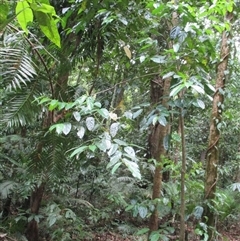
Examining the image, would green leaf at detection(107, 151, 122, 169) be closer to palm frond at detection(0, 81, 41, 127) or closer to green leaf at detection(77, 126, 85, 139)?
green leaf at detection(77, 126, 85, 139)

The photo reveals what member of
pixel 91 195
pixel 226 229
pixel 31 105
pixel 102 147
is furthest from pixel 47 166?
pixel 226 229

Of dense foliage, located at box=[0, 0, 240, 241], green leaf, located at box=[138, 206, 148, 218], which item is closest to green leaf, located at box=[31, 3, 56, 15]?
dense foliage, located at box=[0, 0, 240, 241]

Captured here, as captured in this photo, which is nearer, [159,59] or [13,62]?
[159,59]

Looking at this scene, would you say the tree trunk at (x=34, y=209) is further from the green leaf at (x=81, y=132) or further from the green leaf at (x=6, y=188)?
the green leaf at (x=81, y=132)

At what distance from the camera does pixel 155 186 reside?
234 cm

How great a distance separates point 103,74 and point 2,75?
67.3 inches

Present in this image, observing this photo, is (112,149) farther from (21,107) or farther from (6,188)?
(6,188)

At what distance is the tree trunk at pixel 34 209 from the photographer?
8.32 ft

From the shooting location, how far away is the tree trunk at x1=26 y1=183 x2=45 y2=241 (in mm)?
2535

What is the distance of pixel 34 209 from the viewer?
2551 millimetres

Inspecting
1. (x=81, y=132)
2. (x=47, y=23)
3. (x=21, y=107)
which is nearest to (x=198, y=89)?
(x=81, y=132)

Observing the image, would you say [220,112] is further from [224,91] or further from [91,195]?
[91,195]

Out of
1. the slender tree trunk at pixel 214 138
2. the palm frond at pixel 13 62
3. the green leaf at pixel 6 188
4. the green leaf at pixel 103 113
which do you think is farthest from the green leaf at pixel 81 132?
the slender tree trunk at pixel 214 138

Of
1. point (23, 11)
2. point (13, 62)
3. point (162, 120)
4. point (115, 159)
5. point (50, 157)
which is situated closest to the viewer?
point (23, 11)
